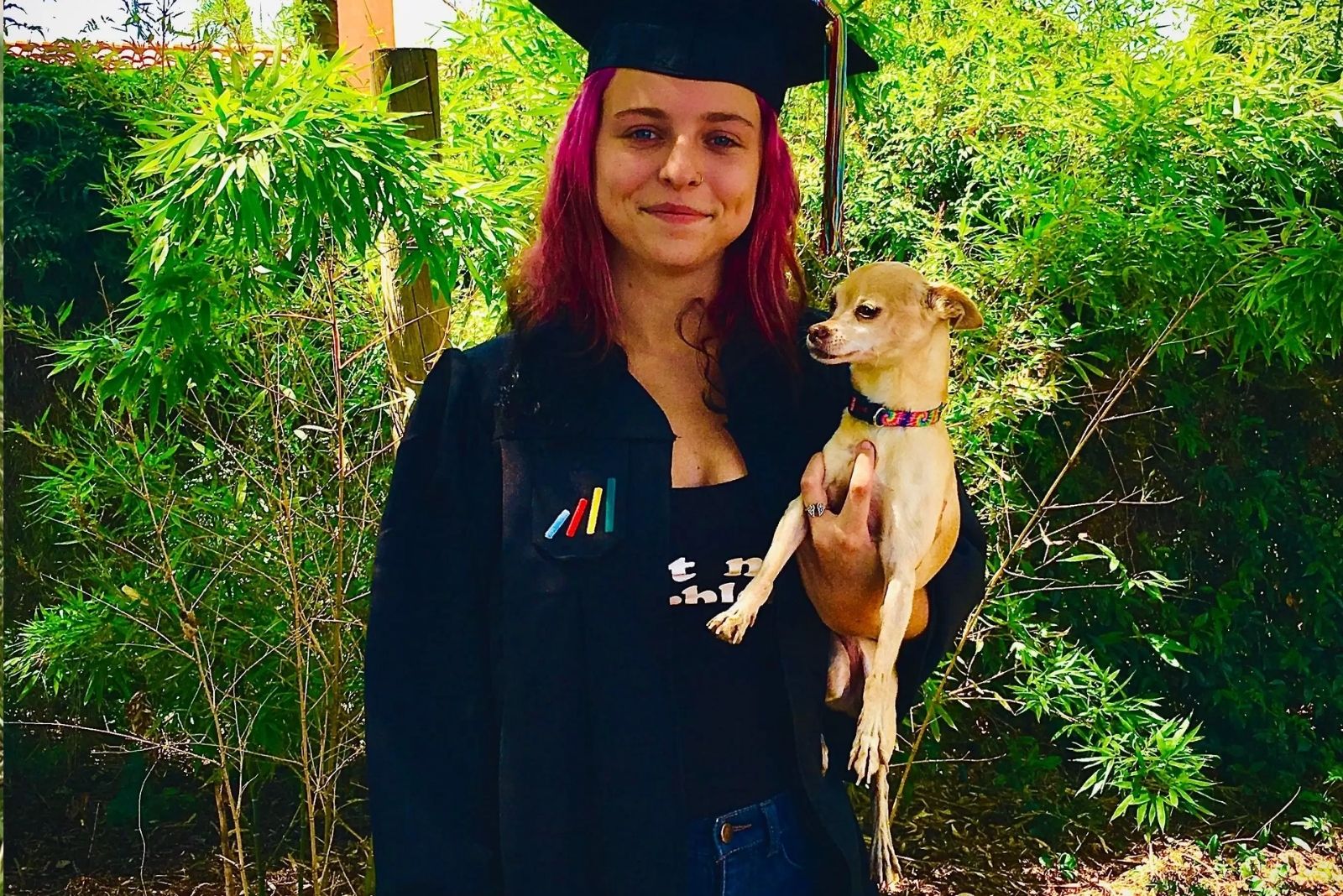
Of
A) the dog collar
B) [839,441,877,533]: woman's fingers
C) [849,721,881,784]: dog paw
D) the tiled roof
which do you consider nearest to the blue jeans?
[849,721,881,784]: dog paw

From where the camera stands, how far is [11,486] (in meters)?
2.22

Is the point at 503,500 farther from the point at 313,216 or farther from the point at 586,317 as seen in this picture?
the point at 313,216

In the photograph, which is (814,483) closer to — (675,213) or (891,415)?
(891,415)

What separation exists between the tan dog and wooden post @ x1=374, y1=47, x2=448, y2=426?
25.8 inches

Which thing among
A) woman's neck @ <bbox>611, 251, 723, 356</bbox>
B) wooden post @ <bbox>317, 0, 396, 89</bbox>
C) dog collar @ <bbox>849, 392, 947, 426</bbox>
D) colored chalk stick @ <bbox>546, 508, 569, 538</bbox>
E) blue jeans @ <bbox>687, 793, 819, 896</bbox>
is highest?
wooden post @ <bbox>317, 0, 396, 89</bbox>

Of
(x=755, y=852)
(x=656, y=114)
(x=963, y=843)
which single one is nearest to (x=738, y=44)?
(x=656, y=114)

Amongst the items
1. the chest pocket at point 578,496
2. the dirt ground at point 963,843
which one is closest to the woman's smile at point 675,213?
the chest pocket at point 578,496

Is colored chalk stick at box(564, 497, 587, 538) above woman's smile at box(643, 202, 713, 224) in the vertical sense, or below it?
below

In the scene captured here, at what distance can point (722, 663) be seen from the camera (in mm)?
1149

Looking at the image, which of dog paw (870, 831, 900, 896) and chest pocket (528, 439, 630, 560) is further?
dog paw (870, 831, 900, 896)

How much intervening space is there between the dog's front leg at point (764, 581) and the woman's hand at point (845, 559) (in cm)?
2

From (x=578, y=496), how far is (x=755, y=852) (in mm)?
427

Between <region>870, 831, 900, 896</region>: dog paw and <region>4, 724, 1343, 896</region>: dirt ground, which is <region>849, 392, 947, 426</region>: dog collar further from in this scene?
<region>4, 724, 1343, 896</region>: dirt ground

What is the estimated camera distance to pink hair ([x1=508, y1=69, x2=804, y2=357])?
3.75ft
